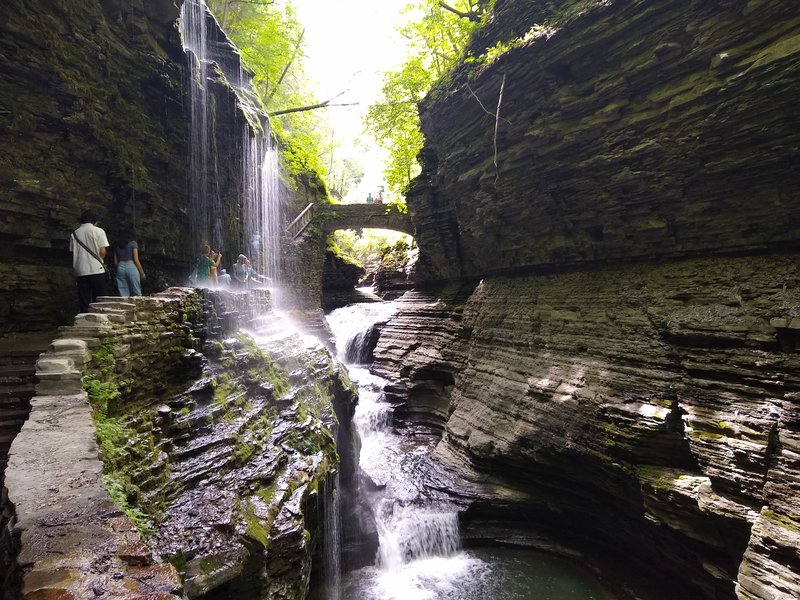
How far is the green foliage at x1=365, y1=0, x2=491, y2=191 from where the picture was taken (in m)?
13.3

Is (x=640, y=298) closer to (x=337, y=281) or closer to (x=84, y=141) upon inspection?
(x=84, y=141)

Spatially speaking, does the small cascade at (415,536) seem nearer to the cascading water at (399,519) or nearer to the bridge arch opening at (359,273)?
the cascading water at (399,519)

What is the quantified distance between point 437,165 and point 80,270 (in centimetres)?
1177

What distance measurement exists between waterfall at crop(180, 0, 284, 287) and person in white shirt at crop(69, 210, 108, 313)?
5.31m

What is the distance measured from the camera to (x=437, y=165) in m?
14.7

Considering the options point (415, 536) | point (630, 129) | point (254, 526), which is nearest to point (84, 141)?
point (254, 526)

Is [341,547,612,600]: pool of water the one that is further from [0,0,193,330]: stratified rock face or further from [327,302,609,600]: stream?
[0,0,193,330]: stratified rock face

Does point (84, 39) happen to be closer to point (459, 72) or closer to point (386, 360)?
point (459, 72)

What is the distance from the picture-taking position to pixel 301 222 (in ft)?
66.9

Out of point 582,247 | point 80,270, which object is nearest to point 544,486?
point 582,247

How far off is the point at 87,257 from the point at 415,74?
13.7 m

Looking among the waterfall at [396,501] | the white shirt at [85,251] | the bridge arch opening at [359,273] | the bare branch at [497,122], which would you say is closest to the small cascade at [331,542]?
the waterfall at [396,501]

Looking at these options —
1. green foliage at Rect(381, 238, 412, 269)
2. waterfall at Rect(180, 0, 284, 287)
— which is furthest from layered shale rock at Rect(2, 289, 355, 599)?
green foliage at Rect(381, 238, 412, 269)

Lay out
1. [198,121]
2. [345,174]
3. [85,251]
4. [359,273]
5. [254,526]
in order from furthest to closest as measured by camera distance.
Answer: [345,174] → [359,273] → [198,121] → [85,251] → [254,526]
